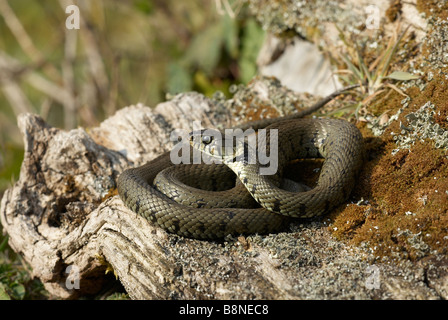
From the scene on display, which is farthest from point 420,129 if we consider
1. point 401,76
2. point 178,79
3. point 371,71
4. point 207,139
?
point 178,79

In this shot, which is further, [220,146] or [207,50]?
[207,50]

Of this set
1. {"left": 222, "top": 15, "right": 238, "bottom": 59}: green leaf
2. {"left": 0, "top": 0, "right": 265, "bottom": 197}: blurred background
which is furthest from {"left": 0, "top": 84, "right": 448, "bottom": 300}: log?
{"left": 0, "top": 0, "right": 265, "bottom": 197}: blurred background

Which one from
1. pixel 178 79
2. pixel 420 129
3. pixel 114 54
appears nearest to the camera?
pixel 420 129

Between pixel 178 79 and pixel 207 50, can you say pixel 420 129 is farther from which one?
pixel 178 79

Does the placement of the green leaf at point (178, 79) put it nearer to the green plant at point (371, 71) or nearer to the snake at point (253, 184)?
the green plant at point (371, 71)

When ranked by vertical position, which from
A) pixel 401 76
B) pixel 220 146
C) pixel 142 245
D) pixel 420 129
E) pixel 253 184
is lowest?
pixel 142 245

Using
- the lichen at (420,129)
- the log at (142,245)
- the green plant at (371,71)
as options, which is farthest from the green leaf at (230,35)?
the lichen at (420,129)

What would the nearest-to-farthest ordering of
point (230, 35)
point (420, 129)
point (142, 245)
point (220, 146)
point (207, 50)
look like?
point (142, 245), point (420, 129), point (220, 146), point (230, 35), point (207, 50)

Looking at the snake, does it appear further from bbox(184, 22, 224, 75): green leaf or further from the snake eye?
bbox(184, 22, 224, 75): green leaf
